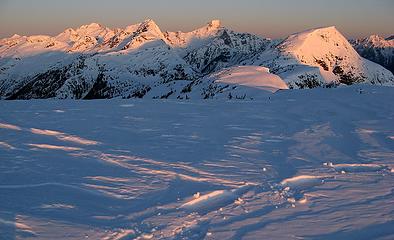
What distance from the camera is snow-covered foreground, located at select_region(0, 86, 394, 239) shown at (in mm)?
4355

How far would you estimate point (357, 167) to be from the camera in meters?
6.45

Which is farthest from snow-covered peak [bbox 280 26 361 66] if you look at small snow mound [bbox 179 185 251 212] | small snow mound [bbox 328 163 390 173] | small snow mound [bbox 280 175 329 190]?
small snow mound [bbox 179 185 251 212]

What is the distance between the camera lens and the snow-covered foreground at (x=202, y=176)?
14.3 ft

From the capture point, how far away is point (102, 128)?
9.79 meters

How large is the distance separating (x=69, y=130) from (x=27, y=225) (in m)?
5.37

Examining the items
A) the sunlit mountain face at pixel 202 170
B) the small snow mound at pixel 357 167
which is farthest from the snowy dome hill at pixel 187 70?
the small snow mound at pixel 357 167

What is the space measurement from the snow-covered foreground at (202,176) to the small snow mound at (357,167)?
0.6 inches

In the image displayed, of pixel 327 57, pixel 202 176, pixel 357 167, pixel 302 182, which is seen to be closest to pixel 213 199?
pixel 202 176

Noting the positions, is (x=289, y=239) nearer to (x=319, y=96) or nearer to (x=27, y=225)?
(x=27, y=225)

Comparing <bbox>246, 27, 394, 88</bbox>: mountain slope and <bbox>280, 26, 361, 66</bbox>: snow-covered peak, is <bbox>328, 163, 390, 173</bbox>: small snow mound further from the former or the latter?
<bbox>280, 26, 361, 66</bbox>: snow-covered peak

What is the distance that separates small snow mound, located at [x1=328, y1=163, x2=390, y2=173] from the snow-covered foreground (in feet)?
0.05

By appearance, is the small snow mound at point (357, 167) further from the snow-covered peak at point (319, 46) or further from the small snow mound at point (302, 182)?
the snow-covered peak at point (319, 46)

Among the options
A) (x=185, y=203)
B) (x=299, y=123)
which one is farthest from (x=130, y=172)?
(x=299, y=123)

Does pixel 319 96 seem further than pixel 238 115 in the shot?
Yes
